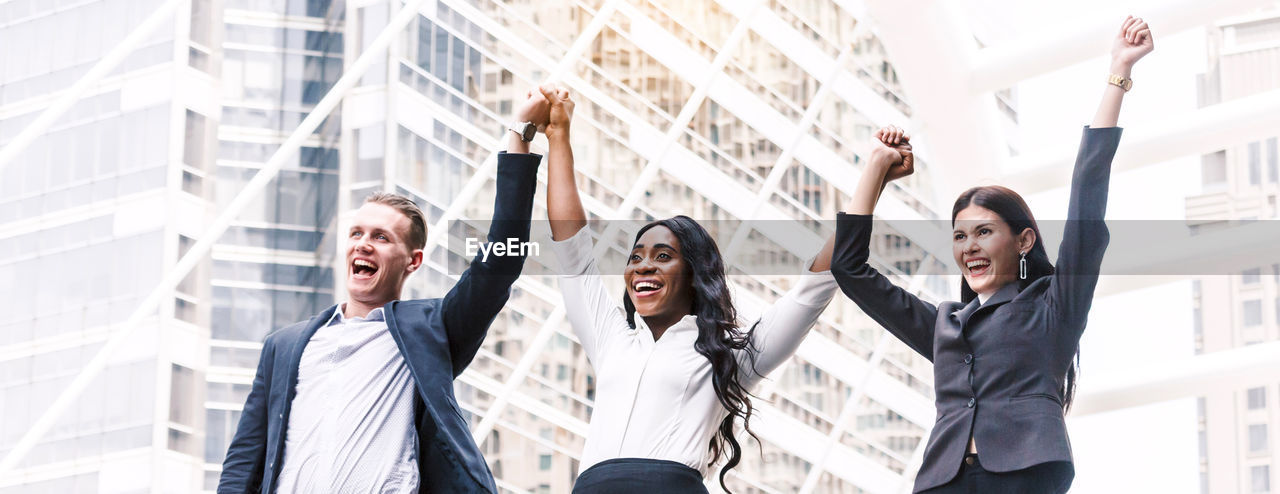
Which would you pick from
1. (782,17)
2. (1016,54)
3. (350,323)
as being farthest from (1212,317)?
(350,323)

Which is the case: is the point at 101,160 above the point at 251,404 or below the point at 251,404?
above

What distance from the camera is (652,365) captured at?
3.80m

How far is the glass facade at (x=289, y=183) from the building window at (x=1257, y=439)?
36059 millimetres

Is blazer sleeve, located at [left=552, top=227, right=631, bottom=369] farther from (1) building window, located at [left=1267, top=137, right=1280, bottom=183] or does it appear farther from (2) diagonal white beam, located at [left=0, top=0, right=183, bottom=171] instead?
(1) building window, located at [left=1267, top=137, right=1280, bottom=183]

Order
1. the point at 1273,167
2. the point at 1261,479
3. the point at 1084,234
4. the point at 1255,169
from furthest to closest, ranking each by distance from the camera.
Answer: the point at 1261,479
the point at 1273,167
the point at 1255,169
the point at 1084,234

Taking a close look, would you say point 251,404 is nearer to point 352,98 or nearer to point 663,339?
point 663,339

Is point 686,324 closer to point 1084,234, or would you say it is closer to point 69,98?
point 1084,234

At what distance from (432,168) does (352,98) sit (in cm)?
60

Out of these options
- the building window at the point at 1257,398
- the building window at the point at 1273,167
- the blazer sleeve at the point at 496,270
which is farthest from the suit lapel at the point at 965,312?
the building window at the point at 1257,398

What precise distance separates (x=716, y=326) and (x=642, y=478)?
49 centimetres

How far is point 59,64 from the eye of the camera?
6836 millimetres

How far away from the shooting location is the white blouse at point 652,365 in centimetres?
368

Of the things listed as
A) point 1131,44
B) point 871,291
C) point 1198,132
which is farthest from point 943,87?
point 871,291

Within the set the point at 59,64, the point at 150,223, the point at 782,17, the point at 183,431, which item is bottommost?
the point at 183,431
